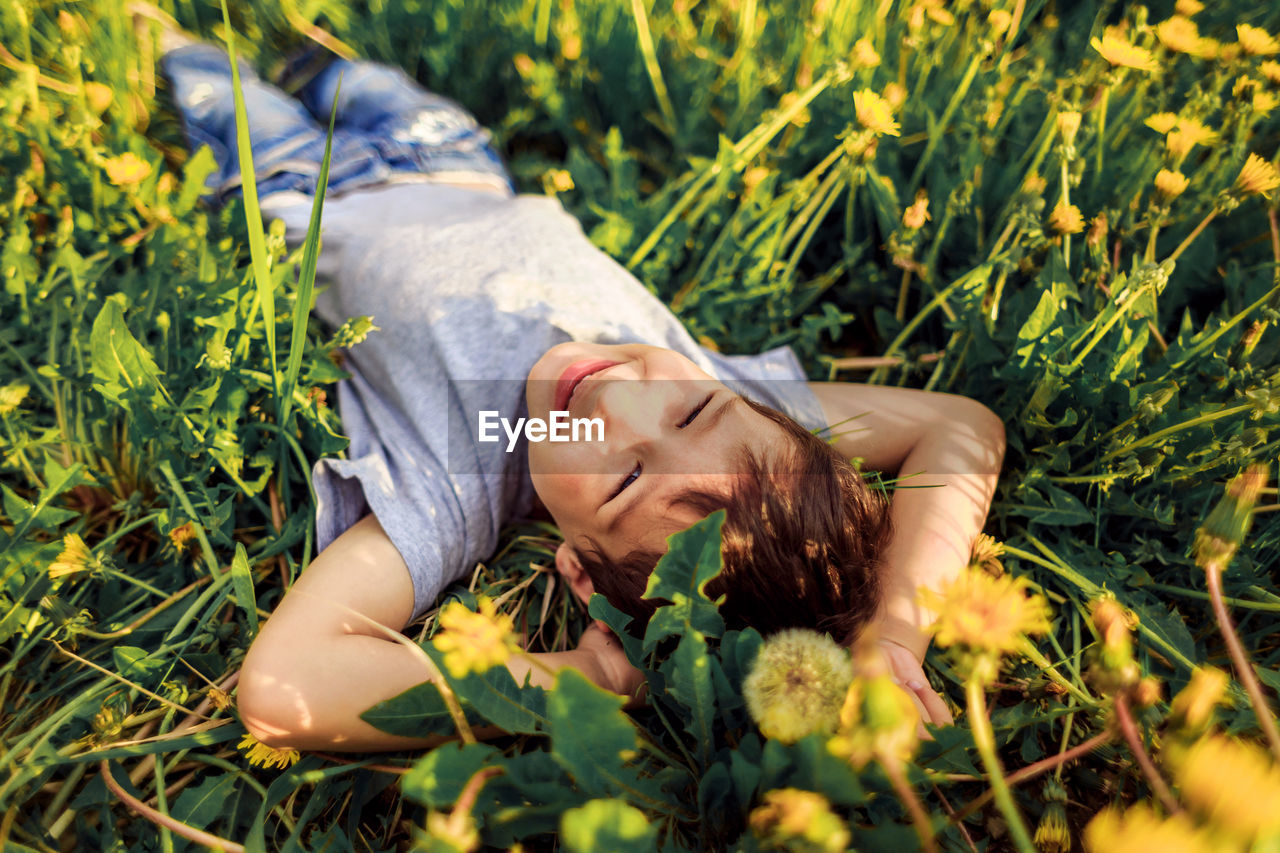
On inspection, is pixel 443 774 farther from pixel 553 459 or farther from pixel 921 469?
pixel 921 469

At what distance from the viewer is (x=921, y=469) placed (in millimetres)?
1277

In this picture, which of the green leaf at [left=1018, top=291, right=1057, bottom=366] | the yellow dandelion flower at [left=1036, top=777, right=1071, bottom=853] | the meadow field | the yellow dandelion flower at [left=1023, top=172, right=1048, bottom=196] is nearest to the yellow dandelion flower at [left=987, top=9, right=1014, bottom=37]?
the meadow field

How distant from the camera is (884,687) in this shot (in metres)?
0.53

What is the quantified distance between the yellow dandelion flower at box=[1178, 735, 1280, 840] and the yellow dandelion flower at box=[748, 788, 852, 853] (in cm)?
27

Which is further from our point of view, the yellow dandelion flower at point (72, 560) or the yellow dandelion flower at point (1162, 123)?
the yellow dandelion flower at point (1162, 123)

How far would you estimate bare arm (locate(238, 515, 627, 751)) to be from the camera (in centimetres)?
97

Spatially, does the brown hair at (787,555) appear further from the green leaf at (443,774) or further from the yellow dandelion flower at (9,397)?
the yellow dandelion flower at (9,397)

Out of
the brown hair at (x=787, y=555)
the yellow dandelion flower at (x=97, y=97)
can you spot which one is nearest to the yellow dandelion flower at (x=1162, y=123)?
the brown hair at (x=787, y=555)

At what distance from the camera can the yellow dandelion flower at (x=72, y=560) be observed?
3.43 ft

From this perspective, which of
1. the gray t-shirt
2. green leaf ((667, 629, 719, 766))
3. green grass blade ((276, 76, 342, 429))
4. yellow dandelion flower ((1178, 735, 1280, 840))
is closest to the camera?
yellow dandelion flower ((1178, 735, 1280, 840))

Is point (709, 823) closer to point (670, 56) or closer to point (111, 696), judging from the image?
A: point (111, 696)

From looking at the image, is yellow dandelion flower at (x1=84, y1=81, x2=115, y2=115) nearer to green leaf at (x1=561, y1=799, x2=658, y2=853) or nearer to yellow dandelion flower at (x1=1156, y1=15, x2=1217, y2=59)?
green leaf at (x1=561, y1=799, x2=658, y2=853)

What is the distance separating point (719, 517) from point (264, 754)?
79 cm

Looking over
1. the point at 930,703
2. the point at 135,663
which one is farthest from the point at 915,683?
the point at 135,663
